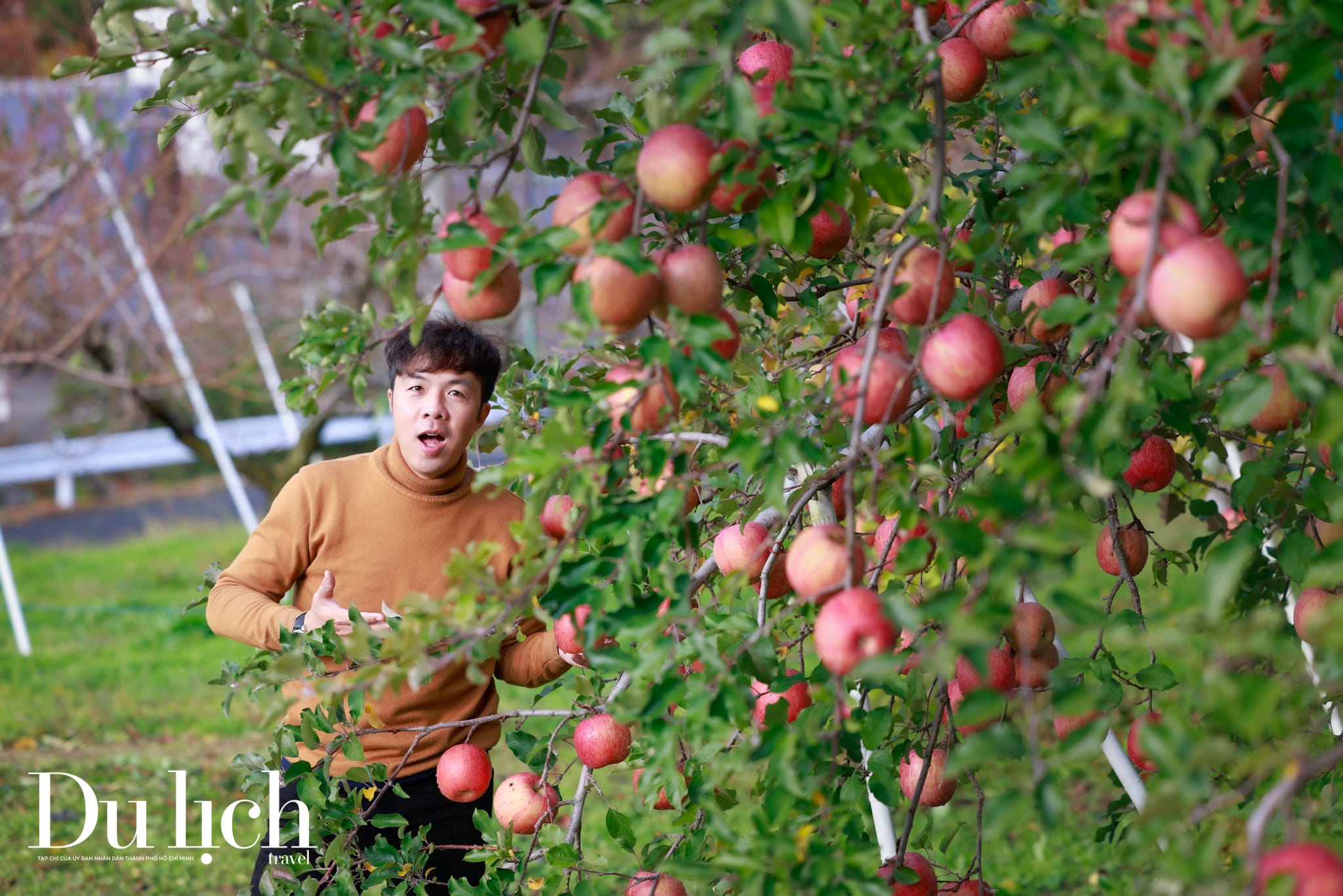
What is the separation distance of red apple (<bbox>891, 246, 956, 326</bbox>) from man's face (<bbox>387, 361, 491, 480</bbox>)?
111 cm

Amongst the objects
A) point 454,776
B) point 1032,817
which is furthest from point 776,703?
point 1032,817

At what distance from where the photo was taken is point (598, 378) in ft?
6.13

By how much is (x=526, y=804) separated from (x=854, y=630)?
87cm

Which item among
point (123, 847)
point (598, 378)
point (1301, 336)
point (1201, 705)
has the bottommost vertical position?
point (123, 847)

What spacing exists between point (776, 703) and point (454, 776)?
769 millimetres

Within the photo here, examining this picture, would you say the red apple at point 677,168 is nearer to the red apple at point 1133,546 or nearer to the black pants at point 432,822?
the red apple at point 1133,546

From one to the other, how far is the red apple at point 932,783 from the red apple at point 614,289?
0.85 metres

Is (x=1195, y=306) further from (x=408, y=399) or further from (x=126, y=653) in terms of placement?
(x=126, y=653)

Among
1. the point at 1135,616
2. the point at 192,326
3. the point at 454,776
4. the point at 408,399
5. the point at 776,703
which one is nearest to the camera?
the point at 776,703

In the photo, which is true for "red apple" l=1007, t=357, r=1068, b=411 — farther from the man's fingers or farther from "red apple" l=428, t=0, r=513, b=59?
the man's fingers

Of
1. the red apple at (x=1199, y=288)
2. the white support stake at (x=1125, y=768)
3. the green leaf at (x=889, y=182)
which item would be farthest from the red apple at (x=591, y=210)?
the white support stake at (x=1125, y=768)

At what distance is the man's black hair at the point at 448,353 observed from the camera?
7.03 feet

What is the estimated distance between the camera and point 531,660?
2119 mm

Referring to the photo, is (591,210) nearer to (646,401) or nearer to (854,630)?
(646,401)
